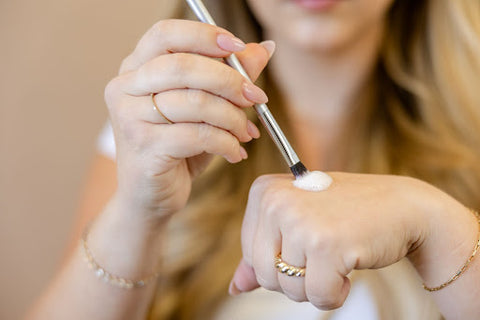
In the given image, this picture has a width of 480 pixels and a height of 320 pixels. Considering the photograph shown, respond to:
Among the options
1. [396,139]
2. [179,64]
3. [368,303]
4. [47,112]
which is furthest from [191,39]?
[47,112]

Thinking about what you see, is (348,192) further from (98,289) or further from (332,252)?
(98,289)

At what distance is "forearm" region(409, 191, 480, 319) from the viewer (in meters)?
0.39

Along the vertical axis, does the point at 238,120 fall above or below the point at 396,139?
above

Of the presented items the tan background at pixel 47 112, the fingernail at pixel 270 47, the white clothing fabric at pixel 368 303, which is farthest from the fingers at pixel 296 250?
the tan background at pixel 47 112

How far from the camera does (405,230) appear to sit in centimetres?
38

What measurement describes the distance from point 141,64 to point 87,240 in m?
0.21

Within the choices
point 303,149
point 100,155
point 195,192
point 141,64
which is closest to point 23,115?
point 100,155

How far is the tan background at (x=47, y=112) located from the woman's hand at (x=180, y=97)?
1.94ft

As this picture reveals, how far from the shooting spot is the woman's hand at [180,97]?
381 millimetres

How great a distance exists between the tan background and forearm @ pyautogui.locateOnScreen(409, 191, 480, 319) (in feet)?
2.33

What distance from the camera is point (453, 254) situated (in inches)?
15.6

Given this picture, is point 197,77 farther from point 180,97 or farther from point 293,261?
point 293,261

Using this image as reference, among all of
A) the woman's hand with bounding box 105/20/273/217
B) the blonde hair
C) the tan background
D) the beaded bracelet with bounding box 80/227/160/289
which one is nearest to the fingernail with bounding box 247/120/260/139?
the woman's hand with bounding box 105/20/273/217

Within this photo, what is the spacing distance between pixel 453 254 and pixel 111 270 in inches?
12.3
